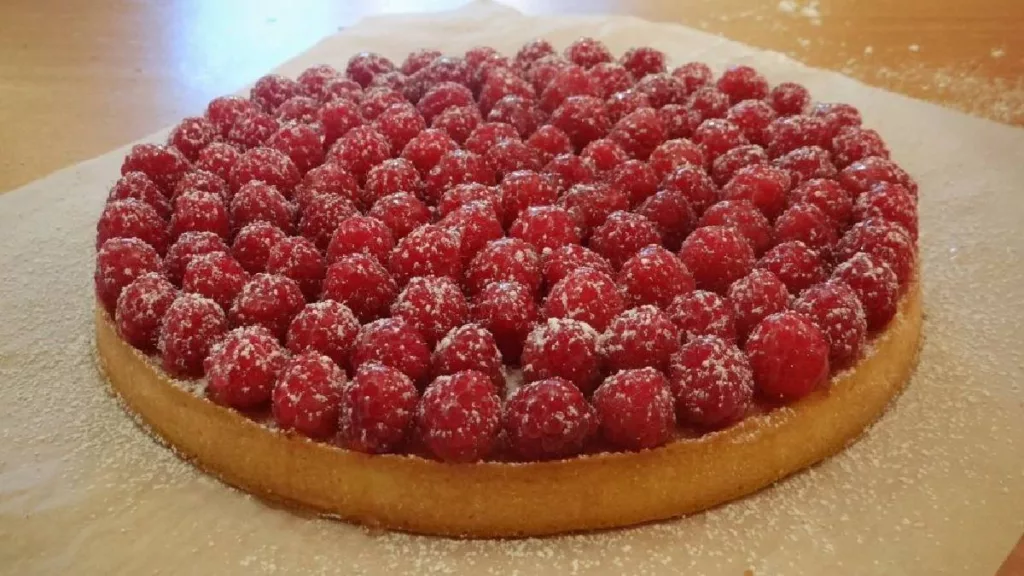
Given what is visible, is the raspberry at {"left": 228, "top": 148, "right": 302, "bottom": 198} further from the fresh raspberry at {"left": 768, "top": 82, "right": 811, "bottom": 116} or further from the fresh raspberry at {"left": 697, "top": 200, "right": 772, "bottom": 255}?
the fresh raspberry at {"left": 768, "top": 82, "right": 811, "bottom": 116}

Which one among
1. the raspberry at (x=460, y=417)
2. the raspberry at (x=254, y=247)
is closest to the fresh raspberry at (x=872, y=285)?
the raspberry at (x=460, y=417)

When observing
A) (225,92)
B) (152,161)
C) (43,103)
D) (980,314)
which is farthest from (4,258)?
(980,314)

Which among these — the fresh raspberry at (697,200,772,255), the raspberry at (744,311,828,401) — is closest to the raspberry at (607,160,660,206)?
the fresh raspberry at (697,200,772,255)

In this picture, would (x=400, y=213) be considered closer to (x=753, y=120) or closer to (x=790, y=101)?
(x=753, y=120)

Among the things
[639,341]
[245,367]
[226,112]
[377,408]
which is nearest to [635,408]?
[639,341]

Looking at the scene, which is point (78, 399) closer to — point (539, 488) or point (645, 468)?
point (539, 488)
